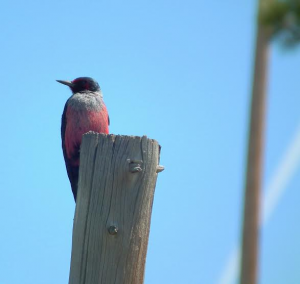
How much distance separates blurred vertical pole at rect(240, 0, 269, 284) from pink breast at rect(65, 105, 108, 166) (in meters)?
5.97

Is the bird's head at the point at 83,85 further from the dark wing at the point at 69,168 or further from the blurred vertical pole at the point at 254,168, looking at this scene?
the blurred vertical pole at the point at 254,168

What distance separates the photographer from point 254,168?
57 cm

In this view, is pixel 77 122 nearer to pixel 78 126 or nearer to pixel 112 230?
pixel 78 126

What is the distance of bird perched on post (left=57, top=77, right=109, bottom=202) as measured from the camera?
6.54 meters

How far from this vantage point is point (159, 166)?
11.3ft

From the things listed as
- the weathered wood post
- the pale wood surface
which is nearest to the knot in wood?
the weathered wood post

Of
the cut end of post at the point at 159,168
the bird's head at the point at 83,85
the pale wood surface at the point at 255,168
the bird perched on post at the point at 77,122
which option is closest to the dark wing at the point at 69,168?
the bird perched on post at the point at 77,122

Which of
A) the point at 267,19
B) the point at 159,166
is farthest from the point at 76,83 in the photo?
the point at 267,19

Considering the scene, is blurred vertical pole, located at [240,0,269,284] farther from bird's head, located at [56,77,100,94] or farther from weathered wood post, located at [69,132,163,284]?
bird's head, located at [56,77,100,94]

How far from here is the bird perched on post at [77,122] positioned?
6.54 meters

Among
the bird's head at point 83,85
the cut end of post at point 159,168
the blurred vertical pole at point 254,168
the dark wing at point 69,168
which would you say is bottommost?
the blurred vertical pole at point 254,168

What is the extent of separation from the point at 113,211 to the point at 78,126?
3.66 meters

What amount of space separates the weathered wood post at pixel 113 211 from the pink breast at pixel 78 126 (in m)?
3.28

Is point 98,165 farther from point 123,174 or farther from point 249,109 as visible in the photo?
point 249,109
